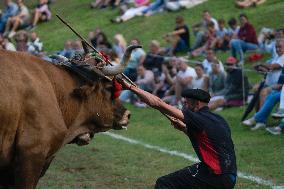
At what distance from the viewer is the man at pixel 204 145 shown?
303 inches

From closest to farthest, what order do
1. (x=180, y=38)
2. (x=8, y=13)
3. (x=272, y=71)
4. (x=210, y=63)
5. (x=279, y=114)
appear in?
(x=279, y=114), (x=272, y=71), (x=210, y=63), (x=180, y=38), (x=8, y=13)

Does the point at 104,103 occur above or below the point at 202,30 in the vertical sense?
above

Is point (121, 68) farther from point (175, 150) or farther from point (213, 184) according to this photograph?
point (175, 150)

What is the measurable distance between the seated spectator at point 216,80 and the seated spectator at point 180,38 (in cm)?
464

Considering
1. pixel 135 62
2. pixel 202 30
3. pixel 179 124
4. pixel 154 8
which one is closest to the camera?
pixel 179 124

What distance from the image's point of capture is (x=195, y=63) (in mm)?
18953

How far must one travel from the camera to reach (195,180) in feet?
25.6

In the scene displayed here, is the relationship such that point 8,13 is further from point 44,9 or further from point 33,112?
point 33,112

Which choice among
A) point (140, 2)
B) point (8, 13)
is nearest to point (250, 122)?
point (140, 2)

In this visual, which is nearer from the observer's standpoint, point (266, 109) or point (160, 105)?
point (160, 105)

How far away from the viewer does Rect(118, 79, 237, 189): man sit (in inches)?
303

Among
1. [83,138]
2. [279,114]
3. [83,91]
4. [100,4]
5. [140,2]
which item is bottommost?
[100,4]

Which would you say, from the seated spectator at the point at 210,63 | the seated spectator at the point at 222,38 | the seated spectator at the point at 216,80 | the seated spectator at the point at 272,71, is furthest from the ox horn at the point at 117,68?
the seated spectator at the point at 222,38

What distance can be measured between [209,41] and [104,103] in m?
12.0
